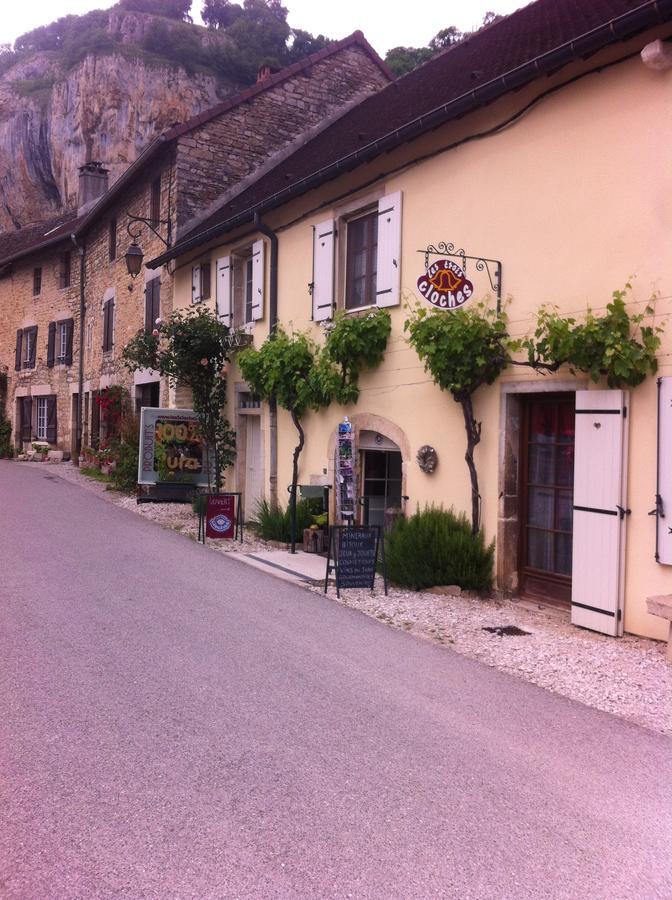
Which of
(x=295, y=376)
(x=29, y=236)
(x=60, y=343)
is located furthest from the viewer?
(x=29, y=236)

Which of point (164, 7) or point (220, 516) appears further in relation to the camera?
point (164, 7)

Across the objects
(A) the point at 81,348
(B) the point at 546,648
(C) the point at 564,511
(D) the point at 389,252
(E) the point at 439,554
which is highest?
(A) the point at 81,348

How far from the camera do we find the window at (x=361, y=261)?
10.2 meters

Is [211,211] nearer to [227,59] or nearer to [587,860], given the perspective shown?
[587,860]

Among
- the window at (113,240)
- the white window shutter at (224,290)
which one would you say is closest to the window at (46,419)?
the window at (113,240)

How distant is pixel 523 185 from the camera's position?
768 centimetres

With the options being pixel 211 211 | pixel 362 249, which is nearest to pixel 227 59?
pixel 211 211

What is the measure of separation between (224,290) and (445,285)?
22.0 feet

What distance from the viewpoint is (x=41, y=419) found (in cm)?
2625

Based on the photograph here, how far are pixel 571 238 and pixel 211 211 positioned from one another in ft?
35.4

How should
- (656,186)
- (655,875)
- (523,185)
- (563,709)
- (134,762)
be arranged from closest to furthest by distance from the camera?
(655,875) < (134,762) < (563,709) < (656,186) < (523,185)

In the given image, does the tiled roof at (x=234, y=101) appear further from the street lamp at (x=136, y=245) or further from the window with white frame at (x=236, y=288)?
the window with white frame at (x=236, y=288)

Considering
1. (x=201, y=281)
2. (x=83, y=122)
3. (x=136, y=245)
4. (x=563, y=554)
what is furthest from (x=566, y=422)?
(x=83, y=122)

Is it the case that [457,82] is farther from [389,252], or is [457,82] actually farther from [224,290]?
[224,290]
